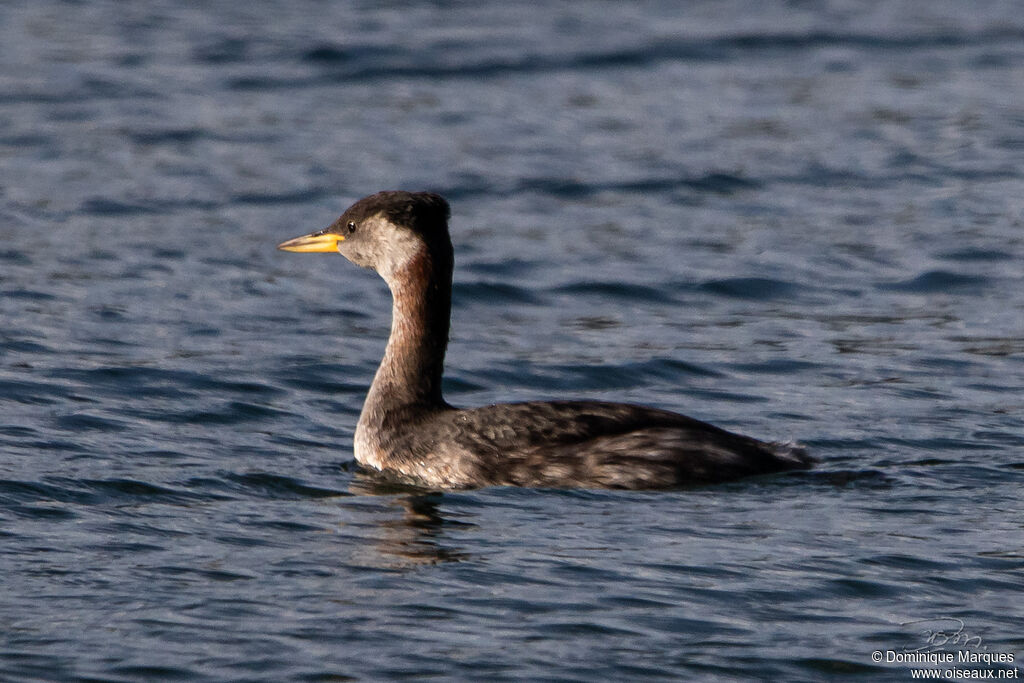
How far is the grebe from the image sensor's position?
9531 millimetres

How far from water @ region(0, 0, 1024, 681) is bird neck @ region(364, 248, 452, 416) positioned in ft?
1.69

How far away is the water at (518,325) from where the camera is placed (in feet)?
25.6

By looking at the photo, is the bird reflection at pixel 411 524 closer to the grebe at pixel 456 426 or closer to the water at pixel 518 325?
the water at pixel 518 325

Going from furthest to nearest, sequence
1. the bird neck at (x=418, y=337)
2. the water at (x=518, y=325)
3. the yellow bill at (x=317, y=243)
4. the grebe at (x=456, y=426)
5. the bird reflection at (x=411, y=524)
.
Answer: the yellow bill at (x=317, y=243) → the bird neck at (x=418, y=337) → the grebe at (x=456, y=426) → the bird reflection at (x=411, y=524) → the water at (x=518, y=325)

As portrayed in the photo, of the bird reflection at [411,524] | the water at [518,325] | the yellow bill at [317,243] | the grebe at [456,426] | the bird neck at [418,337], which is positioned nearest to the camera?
the water at [518,325]

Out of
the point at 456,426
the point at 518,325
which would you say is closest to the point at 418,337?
the point at 456,426

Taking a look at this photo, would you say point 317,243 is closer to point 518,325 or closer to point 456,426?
point 456,426

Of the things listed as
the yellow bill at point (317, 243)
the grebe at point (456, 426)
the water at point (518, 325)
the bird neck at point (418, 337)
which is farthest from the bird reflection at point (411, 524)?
the yellow bill at point (317, 243)

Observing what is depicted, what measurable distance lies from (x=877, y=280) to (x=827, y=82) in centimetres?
727

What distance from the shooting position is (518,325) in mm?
14133

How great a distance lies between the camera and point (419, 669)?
7211 millimetres

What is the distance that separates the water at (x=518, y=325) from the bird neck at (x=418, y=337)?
20.3 inches

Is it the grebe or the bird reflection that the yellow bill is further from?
the bird reflection

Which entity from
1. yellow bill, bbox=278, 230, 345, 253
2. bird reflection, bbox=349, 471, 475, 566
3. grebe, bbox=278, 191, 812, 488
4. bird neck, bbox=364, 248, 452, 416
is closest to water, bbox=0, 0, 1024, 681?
bird reflection, bbox=349, 471, 475, 566
